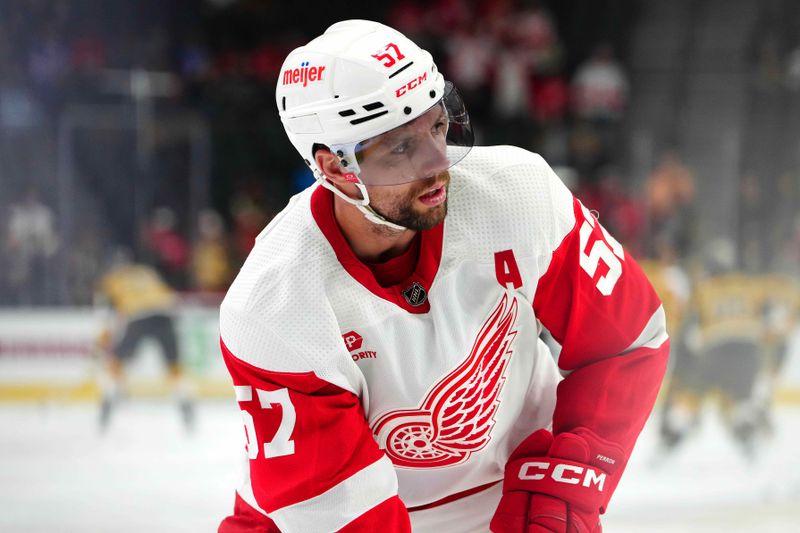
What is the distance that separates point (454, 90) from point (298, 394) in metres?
0.54

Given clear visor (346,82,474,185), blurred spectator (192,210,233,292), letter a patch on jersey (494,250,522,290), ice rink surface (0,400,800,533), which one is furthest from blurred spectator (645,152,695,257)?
clear visor (346,82,474,185)

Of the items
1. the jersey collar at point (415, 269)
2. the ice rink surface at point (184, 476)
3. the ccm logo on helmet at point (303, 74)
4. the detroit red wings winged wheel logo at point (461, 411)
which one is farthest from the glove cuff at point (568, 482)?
the ice rink surface at point (184, 476)

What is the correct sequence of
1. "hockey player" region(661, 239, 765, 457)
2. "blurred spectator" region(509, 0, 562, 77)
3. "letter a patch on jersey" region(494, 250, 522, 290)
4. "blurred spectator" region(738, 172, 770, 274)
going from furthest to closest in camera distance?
"blurred spectator" region(509, 0, 562, 77) → "blurred spectator" region(738, 172, 770, 274) → "hockey player" region(661, 239, 765, 457) → "letter a patch on jersey" region(494, 250, 522, 290)

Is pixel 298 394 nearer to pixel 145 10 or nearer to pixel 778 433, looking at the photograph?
pixel 778 433

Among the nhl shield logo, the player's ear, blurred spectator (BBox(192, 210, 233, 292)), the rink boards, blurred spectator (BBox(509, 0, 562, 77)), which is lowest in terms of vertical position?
the rink boards

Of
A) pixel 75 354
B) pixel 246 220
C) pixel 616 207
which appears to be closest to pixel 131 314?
pixel 75 354

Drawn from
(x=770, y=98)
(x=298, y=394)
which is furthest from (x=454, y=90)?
(x=770, y=98)

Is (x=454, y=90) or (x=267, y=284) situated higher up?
(x=454, y=90)

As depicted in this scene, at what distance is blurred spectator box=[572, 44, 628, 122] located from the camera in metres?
4.43

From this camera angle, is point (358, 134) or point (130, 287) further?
point (130, 287)

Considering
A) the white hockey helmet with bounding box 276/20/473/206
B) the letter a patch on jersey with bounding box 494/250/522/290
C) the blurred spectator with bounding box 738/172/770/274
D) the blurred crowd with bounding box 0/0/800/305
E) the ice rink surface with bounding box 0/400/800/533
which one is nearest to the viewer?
the white hockey helmet with bounding box 276/20/473/206

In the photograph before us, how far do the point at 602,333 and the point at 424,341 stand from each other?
305mm

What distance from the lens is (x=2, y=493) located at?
11.0 ft

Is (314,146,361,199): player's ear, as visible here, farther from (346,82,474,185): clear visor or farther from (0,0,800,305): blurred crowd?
(0,0,800,305): blurred crowd
